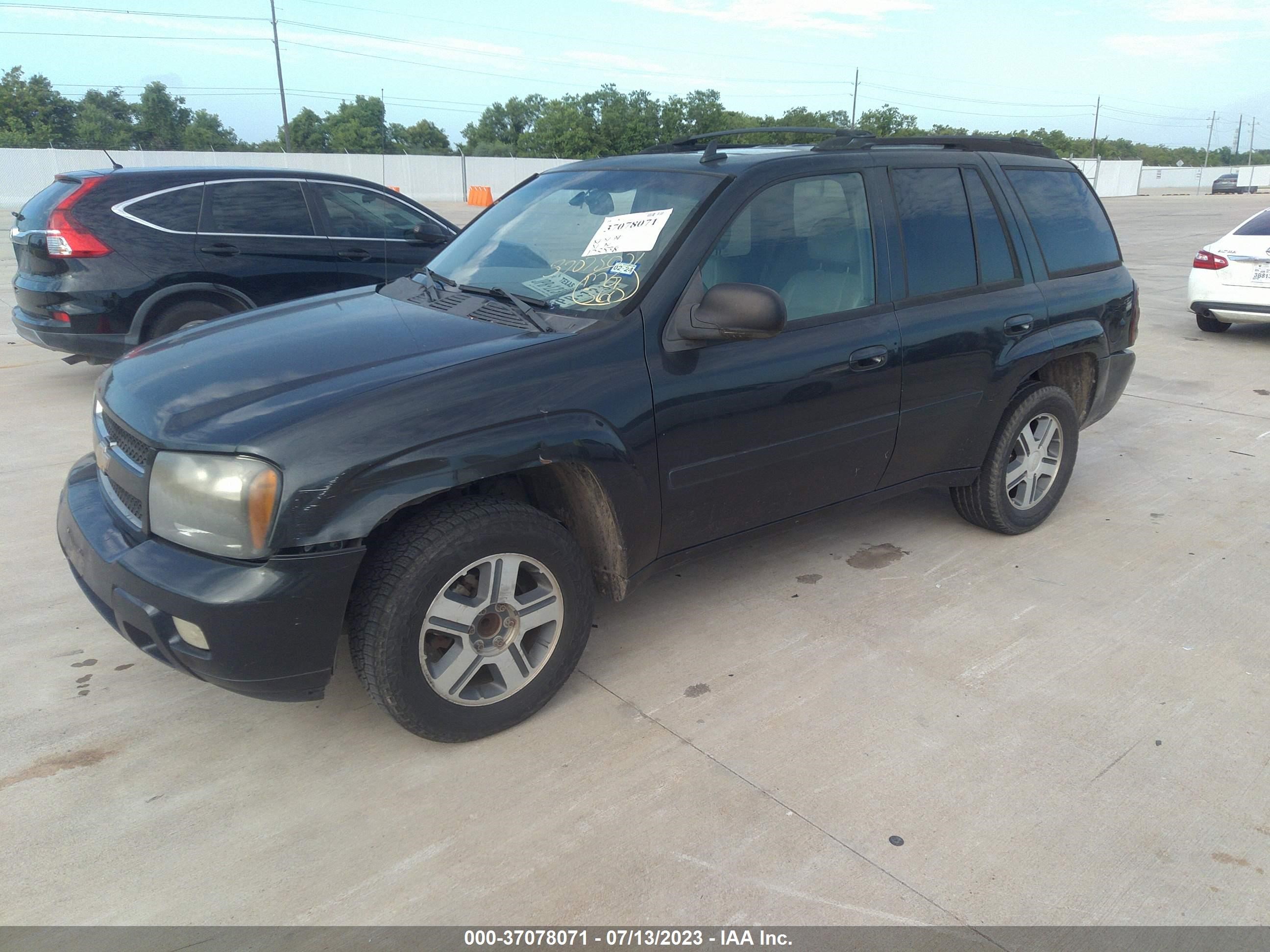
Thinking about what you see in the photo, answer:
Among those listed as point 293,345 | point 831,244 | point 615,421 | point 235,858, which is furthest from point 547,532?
point 831,244

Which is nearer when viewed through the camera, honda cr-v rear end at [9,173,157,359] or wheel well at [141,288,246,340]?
honda cr-v rear end at [9,173,157,359]

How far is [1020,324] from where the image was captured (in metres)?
4.38

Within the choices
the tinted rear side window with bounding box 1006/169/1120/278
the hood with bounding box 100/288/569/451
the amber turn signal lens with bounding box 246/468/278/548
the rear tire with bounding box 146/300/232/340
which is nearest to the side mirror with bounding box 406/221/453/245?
the rear tire with bounding box 146/300/232/340

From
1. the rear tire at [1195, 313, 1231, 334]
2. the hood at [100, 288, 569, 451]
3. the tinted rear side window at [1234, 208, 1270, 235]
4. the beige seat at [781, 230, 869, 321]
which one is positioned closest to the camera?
the hood at [100, 288, 569, 451]

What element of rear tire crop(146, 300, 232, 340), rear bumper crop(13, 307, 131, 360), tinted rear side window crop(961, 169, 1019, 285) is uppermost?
tinted rear side window crop(961, 169, 1019, 285)

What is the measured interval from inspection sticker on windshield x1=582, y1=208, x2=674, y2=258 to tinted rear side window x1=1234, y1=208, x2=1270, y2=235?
349 inches

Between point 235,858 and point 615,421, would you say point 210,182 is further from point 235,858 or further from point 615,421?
point 235,858

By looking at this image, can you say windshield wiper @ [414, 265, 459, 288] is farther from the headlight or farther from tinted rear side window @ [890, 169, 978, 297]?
tinted rear side window @ [890, 169, 978, 297]

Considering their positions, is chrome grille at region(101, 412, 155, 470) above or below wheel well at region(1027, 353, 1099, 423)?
above

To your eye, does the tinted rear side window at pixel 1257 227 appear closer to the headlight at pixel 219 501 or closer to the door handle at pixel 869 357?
the door handle at pixel 869 357

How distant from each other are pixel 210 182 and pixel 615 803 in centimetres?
619

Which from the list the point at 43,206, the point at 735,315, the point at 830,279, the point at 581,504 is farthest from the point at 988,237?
the point at 43,206

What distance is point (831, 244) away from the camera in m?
3.79

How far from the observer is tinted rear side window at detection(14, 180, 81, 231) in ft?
22.0
